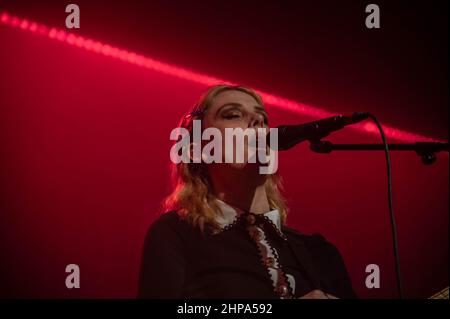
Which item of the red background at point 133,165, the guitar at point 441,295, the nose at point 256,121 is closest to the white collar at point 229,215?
the nose at point 256,121

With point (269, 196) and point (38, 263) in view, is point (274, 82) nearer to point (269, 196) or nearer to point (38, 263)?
point (269, 196)

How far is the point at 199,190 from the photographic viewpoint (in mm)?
1658

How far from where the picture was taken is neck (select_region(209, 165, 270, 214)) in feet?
5.27

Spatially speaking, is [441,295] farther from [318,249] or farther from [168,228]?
[168,228]

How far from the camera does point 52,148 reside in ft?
5.96

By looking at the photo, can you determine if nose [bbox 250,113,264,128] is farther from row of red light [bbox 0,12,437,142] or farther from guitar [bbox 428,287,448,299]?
guitar [bbox 428,287,448,299]

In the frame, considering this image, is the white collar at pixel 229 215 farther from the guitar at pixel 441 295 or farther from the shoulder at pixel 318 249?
the guitar at pixel 441 295

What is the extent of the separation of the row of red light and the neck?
1.82ft

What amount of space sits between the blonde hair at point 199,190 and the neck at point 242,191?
0.06 meters

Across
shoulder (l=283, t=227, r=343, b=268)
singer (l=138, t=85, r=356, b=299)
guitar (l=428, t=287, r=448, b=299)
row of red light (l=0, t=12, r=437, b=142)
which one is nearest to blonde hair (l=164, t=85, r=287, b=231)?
singer (l=138, t=85, r=356, b=299)

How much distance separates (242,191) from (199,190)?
162 millimetres

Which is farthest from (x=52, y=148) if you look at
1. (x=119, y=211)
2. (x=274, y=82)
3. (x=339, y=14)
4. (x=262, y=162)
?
(x=339, y=14)

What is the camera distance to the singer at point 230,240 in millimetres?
1351

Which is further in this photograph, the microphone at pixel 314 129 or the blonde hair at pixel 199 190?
the blonde hair at pixel 199 190
